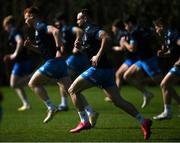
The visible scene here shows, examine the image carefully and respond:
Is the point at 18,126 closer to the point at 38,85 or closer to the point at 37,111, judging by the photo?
the point at 38,85

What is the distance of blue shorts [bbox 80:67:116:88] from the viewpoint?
12.8 m

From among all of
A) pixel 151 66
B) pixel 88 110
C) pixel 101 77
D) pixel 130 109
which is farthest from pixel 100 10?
pixel 130 109

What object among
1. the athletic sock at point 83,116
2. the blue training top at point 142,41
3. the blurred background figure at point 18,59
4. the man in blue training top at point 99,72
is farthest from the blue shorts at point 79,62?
the man in blue training top at point 99,72

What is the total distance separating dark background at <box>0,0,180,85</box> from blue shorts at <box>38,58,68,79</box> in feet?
48.6

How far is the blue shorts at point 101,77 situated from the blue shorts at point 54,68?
207 cm

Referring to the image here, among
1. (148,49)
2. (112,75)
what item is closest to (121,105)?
(112,75)

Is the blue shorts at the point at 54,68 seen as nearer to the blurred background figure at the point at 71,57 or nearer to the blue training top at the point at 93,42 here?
the blue training top at the point at 93,42

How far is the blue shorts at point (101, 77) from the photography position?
42.0 feet

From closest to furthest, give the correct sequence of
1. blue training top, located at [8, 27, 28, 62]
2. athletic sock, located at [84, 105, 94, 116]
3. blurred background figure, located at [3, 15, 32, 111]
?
athletic sock, located at [84, 105, 94, 116] → blurred background figure, located at [3, 15, 32, 111] → blue training top, located at [8, 27, 28, 62]

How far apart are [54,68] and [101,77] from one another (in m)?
2.27

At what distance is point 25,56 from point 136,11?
1072 centimetres

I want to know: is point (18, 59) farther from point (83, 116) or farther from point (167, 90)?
point (83, 116)

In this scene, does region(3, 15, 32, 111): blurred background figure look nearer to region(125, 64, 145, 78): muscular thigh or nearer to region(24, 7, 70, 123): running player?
region(125, 64, 145, 78): muscular thigh

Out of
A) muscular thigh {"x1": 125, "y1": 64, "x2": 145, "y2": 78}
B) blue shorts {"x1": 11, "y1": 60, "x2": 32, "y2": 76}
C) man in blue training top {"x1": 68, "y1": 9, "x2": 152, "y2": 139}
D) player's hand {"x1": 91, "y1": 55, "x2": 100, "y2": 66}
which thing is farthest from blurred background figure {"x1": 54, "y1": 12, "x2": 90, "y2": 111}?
player's hand {"x1": 91, "y1": 55, "x2": 100, "y2": 66}
